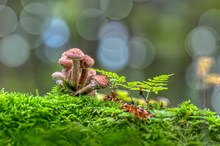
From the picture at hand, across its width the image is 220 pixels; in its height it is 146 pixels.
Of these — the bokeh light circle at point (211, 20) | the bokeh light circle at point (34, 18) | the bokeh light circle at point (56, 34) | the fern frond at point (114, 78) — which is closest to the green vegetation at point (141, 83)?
the fern frond at point (114, 78)

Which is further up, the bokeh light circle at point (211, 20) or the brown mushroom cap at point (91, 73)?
the bokeh light circle at point (211, 20)

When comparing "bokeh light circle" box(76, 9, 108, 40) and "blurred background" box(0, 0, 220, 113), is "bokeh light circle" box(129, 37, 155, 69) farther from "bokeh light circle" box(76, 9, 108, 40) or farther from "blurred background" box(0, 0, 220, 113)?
"bokeh light circle" box(76, 9, 108, 40)

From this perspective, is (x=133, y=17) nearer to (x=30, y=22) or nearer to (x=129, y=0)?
(x=129, y=0)

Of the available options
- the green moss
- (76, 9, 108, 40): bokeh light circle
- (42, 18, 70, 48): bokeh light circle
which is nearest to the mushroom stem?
the green moss

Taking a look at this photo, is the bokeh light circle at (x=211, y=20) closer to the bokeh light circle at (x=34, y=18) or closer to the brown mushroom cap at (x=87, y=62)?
the bokeh light circle at (x=34, y=18)

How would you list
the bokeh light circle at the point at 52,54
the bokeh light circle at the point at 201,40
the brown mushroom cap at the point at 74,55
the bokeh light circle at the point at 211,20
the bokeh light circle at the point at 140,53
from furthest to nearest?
1. the bokeh light circle at the point at 52,54
2. the bokeh light circle at the point at 140,53
3. the bokeh light circle at the point at 201,40
4. the bokeh light circle at the point at 211,20
5. the brown mushroom cap at the point at 74,55

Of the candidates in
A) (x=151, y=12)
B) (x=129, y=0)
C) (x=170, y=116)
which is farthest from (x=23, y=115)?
(x=129, y=0)

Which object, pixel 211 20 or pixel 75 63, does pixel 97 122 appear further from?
pixel 211 20
